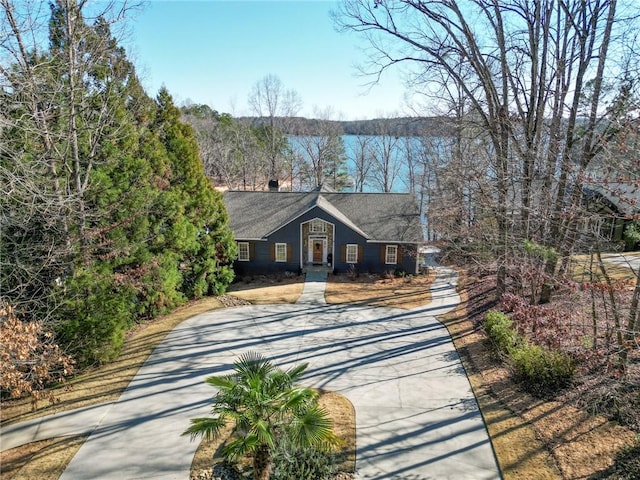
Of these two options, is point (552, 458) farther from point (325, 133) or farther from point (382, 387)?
point (325, 133)

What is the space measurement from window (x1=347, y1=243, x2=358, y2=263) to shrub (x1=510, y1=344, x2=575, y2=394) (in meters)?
12.2

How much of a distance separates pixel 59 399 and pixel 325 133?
38.6m

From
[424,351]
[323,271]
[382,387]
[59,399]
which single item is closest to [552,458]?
[382,387]

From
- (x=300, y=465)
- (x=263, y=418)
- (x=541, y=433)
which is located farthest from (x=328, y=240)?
(x=263, y=418)

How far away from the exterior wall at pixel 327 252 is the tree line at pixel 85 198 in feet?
15.7

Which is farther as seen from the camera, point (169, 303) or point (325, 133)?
point (325, 133)

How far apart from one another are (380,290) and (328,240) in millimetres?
4302

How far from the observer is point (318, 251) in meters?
23.7

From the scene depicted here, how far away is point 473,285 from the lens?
21.8 meters

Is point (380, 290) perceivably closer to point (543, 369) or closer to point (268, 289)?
point (268, 289)

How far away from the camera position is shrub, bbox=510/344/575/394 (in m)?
11.0

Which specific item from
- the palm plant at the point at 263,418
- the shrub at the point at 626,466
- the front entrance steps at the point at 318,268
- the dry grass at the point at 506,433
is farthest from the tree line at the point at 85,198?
the shrub at the point at 626,466

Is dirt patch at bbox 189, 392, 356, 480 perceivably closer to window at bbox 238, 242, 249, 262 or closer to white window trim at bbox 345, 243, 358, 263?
white window trim at bbox 345, 243, 358, 263

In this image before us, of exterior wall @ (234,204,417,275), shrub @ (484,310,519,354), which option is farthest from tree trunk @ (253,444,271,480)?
exterior wall @ (234,204,417,275)
